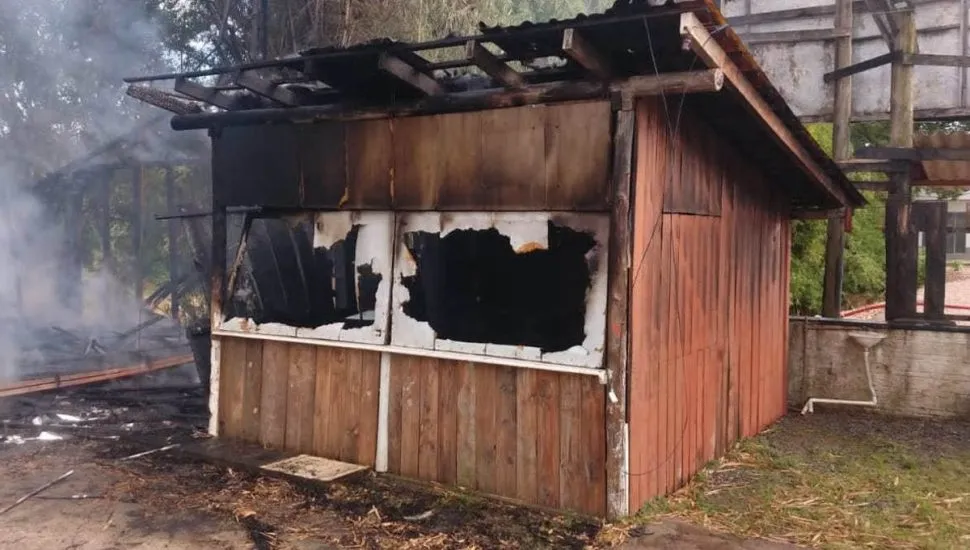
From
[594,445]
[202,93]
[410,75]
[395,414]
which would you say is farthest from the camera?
[202,93]

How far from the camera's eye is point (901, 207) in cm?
867

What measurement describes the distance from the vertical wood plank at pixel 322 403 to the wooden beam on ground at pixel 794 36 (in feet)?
25.3

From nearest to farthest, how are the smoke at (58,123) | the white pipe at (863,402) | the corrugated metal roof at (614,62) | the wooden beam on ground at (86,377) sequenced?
the corrugated metal roof at (614,62) < the white pipe at (863,402) < the wooden beam on ground at (86,377) < the smoke at (58,123)

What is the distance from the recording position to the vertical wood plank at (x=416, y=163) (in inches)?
244

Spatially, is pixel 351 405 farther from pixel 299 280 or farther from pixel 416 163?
pixel 416 163

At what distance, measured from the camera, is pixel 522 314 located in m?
5.82

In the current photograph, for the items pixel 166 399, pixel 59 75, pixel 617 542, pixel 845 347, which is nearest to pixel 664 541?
pixel 617 542

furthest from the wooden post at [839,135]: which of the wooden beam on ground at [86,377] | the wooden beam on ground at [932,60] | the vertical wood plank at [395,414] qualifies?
the wooden beam on ground at [86,377]

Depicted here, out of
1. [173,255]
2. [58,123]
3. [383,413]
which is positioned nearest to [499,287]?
[383,413]

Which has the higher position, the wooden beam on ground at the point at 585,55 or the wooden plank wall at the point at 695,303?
the wooden beam on ground at the point at 585,55

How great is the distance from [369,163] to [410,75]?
1.07 meters

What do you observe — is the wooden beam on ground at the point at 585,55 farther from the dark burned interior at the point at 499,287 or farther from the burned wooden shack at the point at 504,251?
the dark burned interior at the point at 499,287

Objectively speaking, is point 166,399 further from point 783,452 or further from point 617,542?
point 783,452

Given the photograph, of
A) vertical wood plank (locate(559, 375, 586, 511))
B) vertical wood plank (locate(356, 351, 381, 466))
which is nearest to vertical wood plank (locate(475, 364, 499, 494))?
vertical wood plank (locate(559, 375, 586, 511))
